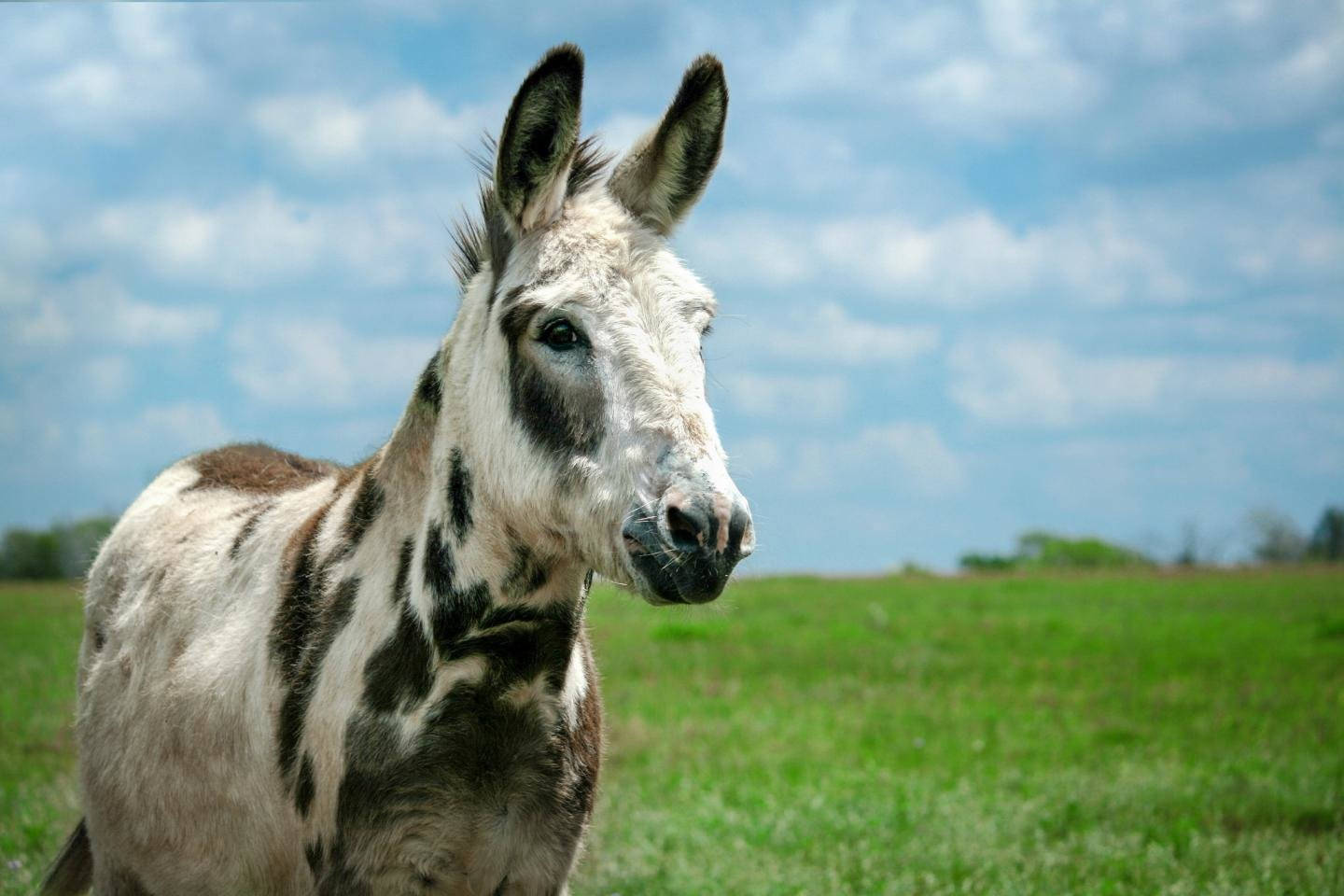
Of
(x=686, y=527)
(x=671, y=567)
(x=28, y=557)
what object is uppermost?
(x=686, y=527)

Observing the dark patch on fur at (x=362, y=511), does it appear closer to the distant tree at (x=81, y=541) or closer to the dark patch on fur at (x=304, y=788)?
the dark patch on fur at (x=304, y=788)

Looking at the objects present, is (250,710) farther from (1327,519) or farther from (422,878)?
(1327,519)

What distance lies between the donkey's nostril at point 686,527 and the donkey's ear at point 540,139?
3.71 ft

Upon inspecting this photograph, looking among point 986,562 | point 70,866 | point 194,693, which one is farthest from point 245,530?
point 986,562

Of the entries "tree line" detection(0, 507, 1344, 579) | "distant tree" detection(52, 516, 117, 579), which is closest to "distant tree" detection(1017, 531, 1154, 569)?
"tree line" detection(0, 507, 1344, 579)

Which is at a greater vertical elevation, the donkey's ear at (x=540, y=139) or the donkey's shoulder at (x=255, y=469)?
the donkey's ear at (x=540, y=139)

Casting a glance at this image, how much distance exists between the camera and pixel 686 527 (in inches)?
117

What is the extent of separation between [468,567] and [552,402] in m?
0.55

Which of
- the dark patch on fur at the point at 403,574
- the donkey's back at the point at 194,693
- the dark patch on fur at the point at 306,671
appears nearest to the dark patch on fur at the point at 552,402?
the dark patch on fur at the point at 403,574

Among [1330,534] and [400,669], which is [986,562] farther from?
[400,669]

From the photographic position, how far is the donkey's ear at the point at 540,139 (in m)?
3.48

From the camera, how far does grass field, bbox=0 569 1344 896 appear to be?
7164mm

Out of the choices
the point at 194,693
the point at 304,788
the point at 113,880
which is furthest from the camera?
the point at 113,880

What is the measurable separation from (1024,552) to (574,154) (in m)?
58.0
